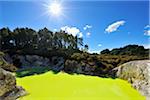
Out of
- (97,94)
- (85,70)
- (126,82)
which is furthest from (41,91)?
(85,70)

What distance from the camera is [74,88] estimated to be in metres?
8.51

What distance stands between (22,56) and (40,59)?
187 centimetres

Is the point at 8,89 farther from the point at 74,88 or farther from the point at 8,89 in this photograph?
the point at 74,88

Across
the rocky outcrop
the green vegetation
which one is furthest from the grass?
the green vegetation

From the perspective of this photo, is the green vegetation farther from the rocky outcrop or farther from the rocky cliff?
the rocky cliff

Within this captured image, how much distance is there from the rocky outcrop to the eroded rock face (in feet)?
15.8

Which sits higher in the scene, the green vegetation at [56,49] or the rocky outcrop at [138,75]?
the green vegetation at [56,49]

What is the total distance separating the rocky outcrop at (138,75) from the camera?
30.1 feet

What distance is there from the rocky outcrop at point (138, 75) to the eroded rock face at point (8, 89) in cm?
482

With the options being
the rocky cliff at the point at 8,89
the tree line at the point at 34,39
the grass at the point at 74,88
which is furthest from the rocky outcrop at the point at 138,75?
the tree line at the point at 34,39

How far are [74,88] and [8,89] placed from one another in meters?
2.44

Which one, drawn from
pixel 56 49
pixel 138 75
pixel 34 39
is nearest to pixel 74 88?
pixel 138 75

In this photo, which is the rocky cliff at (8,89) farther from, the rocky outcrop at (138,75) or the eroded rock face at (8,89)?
the rocky outcrop at (138,75)

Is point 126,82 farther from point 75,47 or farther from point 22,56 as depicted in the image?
point 75,47
